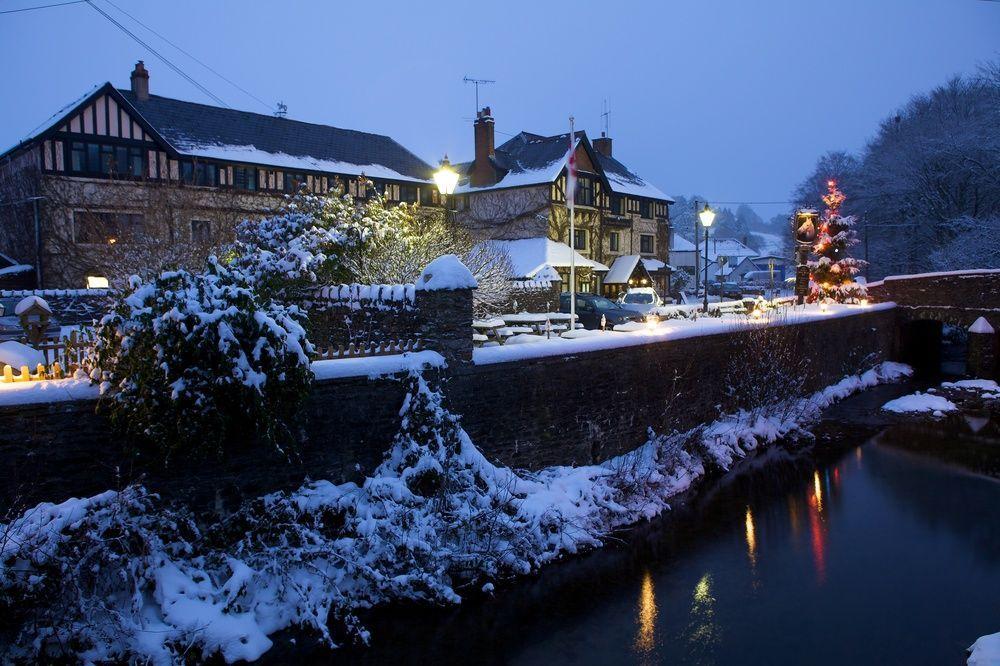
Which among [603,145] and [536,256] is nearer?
[536,256]

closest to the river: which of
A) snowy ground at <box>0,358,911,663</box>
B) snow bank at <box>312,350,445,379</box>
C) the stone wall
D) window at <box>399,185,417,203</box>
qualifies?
snowy ground at <box>0,358,911,663</box>

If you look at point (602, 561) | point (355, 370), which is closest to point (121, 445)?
point (355, 370)

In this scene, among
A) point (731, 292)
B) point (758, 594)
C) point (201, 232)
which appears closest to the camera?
point (758, 594)

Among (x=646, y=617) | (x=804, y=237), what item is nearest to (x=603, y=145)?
(x=804, y=237)

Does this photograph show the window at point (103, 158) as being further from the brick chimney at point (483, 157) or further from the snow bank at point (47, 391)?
the snow bank at point (47, 391)

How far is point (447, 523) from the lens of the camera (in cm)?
1032

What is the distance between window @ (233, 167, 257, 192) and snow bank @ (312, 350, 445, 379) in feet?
81.5

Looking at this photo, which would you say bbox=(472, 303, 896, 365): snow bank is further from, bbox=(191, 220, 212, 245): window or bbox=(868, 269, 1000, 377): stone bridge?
bbox=(191, 220, 212, 245): window

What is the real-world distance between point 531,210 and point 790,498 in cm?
2696

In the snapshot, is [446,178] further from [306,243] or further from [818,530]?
[818,530]

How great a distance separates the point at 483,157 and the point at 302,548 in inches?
1364

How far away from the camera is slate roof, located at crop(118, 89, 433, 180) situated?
1265 inches

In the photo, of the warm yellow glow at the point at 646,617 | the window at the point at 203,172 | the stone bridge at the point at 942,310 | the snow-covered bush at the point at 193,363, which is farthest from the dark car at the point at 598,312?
the window at the point at 203,172

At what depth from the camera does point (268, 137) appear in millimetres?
35406
